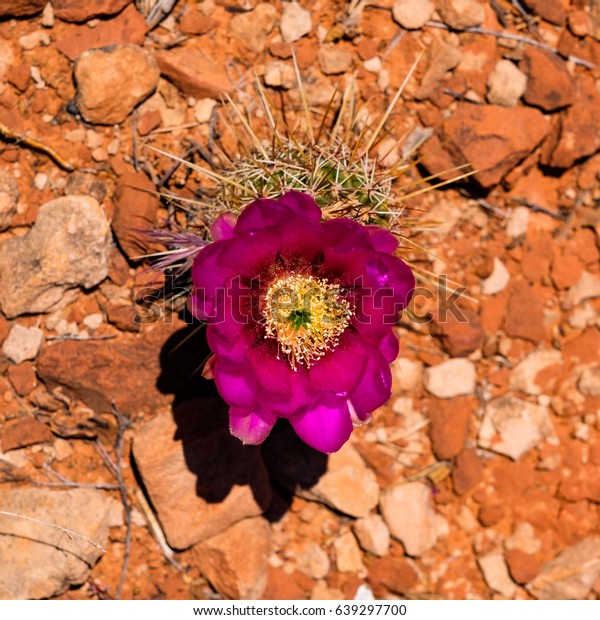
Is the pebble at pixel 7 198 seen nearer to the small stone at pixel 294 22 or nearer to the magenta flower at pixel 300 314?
the magenta flower at pixel 300 314

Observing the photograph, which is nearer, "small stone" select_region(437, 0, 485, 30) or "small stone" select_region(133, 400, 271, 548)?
"small stone" select_region(133, 400, 271, 548)

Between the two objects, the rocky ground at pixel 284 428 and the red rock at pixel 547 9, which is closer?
the rocky ground at pixel 284 428

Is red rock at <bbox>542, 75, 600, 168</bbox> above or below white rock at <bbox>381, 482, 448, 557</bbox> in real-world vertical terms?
above

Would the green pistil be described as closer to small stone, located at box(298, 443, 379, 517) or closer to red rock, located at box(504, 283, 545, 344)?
small stone, located at box(298, 443, 379, 517)

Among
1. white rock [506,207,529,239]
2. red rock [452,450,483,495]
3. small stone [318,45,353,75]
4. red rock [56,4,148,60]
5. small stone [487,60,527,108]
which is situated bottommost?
red rock [452,450,483,495]

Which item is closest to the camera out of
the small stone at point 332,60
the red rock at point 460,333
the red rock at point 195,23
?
the red rock at point 195,23

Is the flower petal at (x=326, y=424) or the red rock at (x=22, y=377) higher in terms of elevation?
the flower petal at (x=326, y=424)

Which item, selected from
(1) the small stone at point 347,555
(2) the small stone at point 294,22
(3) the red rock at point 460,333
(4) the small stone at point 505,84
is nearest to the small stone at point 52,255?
(2) the small stone at point 294,22

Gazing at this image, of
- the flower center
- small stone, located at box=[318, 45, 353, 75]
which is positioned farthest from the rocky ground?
the flower center
